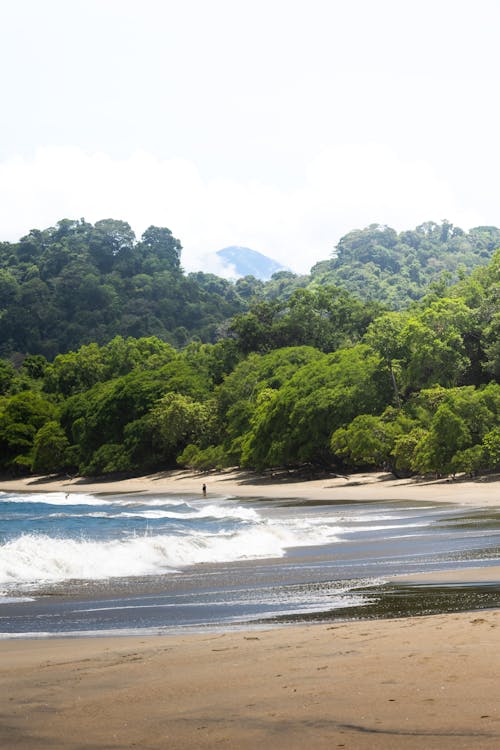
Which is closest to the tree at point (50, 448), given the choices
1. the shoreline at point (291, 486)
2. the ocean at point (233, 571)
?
the shoreline at point (291, 486)

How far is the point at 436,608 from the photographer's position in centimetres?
1139

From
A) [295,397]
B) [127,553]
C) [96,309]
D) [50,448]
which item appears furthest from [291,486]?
[96,309]

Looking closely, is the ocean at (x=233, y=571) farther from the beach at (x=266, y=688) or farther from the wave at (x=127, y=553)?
the beach at (x=266, y=688)

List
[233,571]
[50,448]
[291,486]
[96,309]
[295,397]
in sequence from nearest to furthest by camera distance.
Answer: [233,571] < [291,486] < [295,397] < [50,448] < [96,309]

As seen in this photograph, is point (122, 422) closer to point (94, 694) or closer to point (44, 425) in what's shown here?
point (44, 425)

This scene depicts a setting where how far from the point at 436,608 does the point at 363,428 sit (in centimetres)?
4659

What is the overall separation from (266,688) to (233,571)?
10.8m

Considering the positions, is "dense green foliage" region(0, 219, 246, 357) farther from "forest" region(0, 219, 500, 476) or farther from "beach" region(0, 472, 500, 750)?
"beach" region(0, 472, 500, 750)

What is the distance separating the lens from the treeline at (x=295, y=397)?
184ft

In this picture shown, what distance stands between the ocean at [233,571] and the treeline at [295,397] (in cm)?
2225

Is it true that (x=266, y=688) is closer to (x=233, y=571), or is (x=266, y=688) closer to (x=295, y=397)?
(x=233, y=571)

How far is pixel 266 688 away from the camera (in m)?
7.40

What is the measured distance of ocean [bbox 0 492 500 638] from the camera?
1202 cm

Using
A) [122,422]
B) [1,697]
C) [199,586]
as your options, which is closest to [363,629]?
[1,697]
